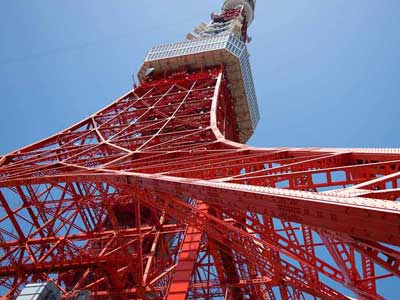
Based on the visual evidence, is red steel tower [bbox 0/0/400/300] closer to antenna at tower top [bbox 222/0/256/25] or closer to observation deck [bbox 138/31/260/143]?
observation deck [bbox 138/31/260/143]

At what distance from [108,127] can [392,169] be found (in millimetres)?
18256

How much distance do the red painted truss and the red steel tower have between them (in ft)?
0.12

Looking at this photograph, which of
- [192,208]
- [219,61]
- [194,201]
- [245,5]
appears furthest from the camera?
[245,5]

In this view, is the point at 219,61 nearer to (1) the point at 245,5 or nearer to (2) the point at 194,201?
(2) the point at 194,201

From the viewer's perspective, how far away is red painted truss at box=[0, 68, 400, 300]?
208 inches

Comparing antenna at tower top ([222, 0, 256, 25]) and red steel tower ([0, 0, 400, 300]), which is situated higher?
antenna at tower top ([222, 0, 256, 25])

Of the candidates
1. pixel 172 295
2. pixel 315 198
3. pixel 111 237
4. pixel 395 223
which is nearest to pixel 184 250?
pixel 172 295

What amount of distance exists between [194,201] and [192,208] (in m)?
11.5

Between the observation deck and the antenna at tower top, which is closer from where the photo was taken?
the observation deck

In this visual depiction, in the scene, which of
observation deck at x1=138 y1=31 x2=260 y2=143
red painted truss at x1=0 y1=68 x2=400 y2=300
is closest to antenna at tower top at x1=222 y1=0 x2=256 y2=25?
observation deck at x1=138 y1=31 x2=260 y2=143

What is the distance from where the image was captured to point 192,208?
995 centimetres

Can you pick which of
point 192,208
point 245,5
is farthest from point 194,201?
point 245,5

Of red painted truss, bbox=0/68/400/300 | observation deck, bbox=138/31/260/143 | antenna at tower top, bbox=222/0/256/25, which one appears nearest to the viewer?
red painted truss, bbox=0/68/400/300

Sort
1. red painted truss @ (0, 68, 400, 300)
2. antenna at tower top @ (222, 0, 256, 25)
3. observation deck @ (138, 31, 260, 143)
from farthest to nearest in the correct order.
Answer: antenna at tower top @ (222, 0, 256, 25)
observation deck @ (138, 31, 260, 143)
red painted truss @ (0, 68, 400, 300)
